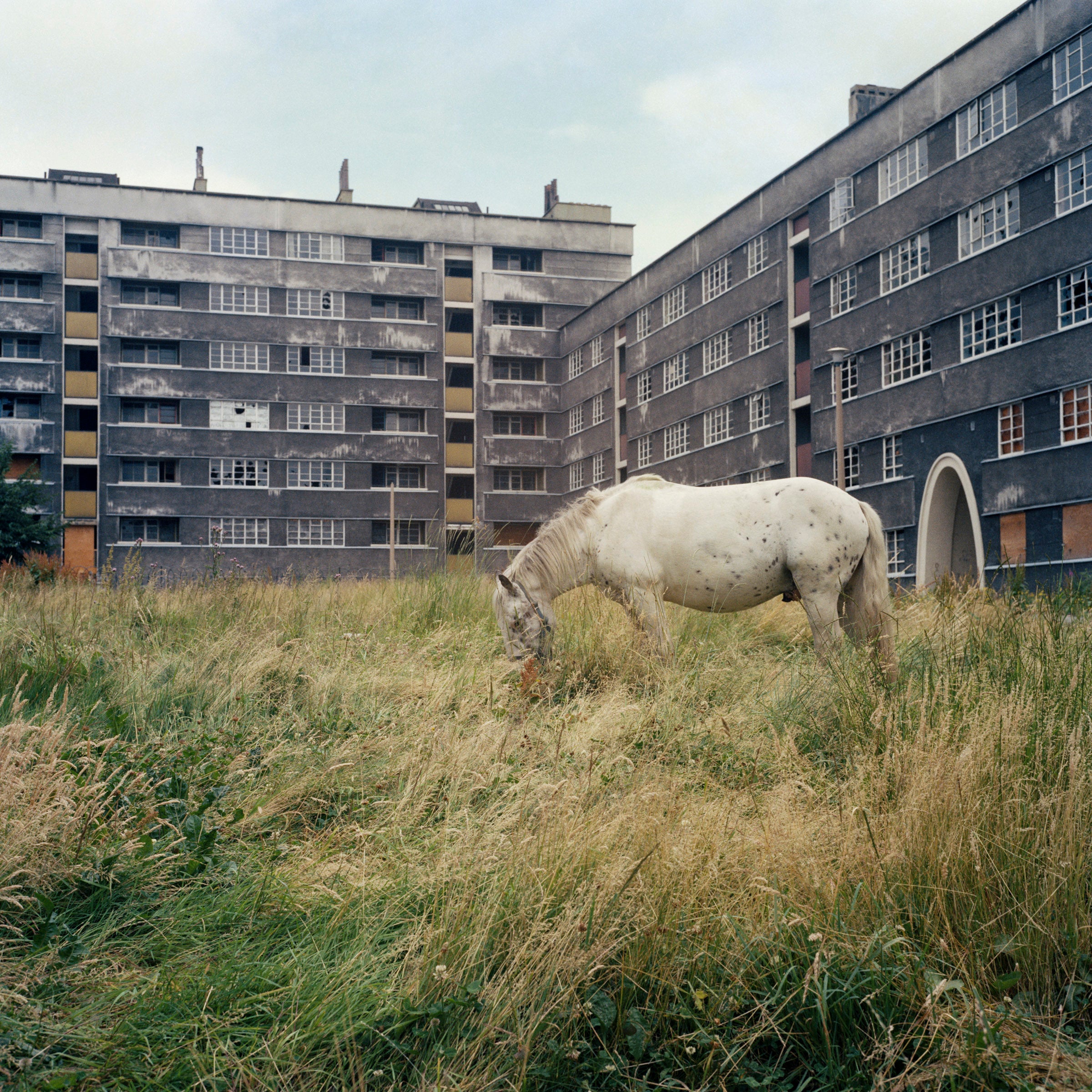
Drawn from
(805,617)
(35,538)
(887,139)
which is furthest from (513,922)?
(35,538)

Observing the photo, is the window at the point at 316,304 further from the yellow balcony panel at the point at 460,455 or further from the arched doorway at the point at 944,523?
the arched doorway at the point at 944,523

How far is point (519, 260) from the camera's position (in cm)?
6172

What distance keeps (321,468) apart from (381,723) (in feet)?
166

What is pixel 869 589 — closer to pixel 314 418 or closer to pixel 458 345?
pixel 314 418

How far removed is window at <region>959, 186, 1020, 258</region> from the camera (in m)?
28.4

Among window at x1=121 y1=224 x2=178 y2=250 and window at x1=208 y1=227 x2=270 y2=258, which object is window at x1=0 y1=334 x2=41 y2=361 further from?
window at x1=208 y1=227 x2=270 y2=258

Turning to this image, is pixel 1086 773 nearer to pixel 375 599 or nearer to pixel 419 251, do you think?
pixel 375 599

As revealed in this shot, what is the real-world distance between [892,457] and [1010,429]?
17.3ft

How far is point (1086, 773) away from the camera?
13.0ft

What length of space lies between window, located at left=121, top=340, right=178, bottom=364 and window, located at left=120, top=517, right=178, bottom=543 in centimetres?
838

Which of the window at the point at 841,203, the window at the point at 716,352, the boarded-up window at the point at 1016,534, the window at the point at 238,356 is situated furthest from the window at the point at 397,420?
the boarded-up window at the point at 1016,534

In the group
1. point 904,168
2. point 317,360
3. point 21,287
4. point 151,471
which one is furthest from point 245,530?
point 904,168

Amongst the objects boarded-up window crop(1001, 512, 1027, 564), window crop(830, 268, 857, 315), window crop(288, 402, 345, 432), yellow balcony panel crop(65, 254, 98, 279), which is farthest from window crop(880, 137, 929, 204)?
yellow balcony panel crop(65, 254, 98, 279)

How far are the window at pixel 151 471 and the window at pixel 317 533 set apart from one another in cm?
642
